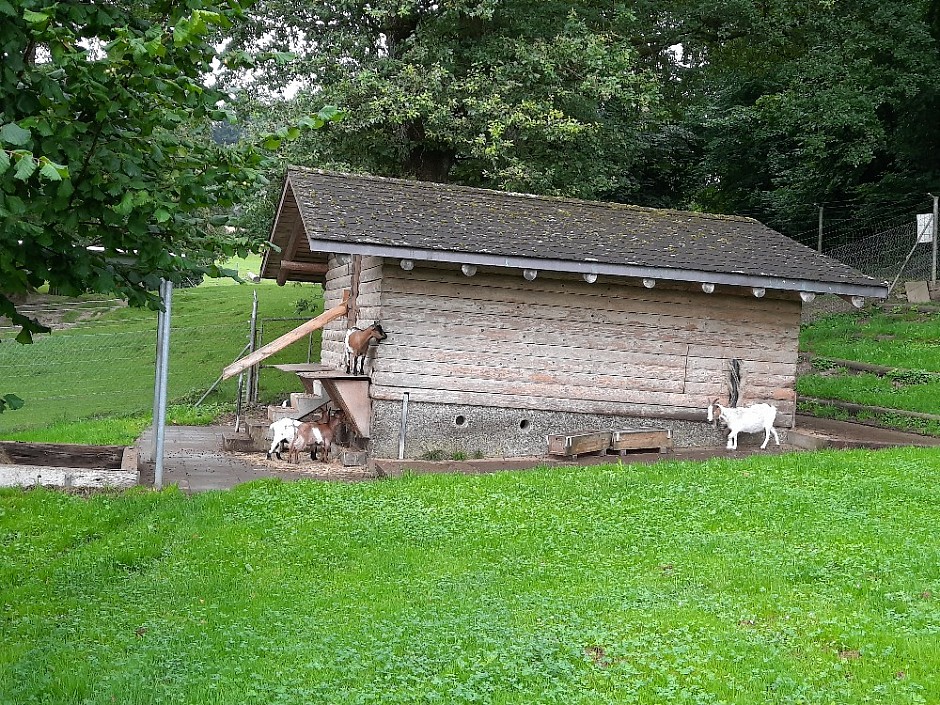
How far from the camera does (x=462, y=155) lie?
78.3 feet

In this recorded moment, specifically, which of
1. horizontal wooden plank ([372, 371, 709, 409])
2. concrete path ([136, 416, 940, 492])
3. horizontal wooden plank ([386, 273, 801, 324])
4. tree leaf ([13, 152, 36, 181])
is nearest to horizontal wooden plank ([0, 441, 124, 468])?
concrete path ([136, 416, 940, 492])

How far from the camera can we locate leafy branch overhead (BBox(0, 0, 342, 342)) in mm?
4719

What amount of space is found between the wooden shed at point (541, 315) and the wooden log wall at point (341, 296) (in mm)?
46

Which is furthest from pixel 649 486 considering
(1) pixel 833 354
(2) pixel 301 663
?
(1) pixel 833 354

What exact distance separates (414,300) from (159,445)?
425 cm

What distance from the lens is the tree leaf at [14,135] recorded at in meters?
4.07

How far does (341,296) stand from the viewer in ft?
A: 53.6

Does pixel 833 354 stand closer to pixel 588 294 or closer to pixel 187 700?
pixel 588 294

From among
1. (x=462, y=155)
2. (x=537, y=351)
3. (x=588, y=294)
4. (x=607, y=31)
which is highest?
(x=607, y=31)

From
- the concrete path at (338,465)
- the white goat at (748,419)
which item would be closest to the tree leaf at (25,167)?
the concrete path at (338,465)


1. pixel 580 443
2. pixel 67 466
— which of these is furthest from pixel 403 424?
pixel 67 466

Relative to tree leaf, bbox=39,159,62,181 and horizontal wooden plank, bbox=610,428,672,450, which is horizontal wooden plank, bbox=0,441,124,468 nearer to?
horizontal wooden plank, bbox=610,428,672,450

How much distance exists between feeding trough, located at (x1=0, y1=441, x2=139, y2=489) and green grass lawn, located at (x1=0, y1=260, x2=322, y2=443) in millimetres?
3337

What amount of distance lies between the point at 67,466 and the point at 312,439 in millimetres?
3296
